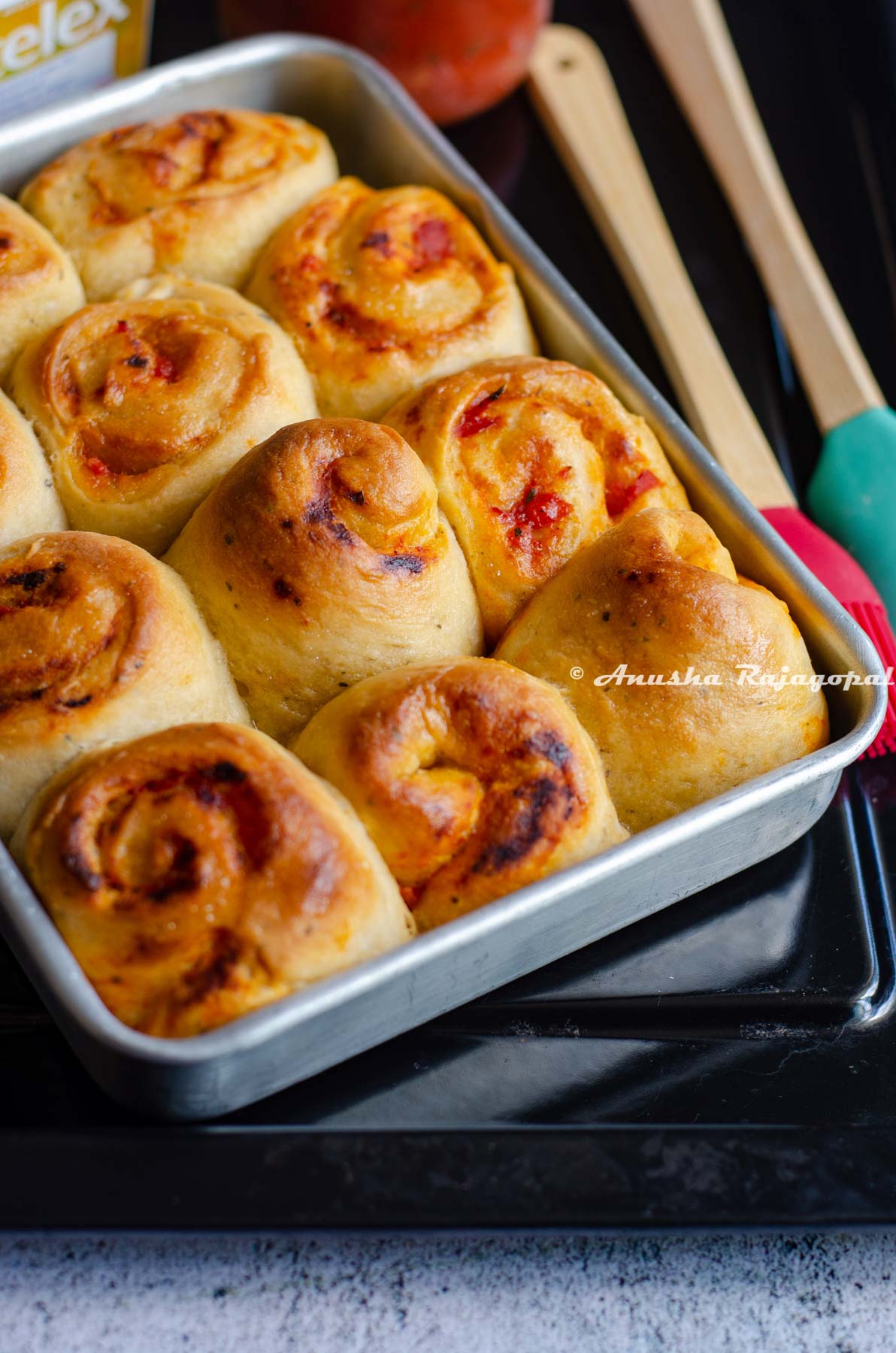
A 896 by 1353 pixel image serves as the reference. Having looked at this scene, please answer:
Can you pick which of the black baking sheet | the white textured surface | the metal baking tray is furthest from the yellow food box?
the white textured surface

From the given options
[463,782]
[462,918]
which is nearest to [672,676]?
[463,782]

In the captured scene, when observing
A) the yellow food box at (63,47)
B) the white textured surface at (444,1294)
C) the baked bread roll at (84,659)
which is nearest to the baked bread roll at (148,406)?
the baked bread roll at (84,659)

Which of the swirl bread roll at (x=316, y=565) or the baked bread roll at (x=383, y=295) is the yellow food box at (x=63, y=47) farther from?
the swirl bread roll at (x=316, y=565)

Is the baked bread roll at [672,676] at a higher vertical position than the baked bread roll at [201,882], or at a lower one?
lower

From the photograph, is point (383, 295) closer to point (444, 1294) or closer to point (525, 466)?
point (525, 466)

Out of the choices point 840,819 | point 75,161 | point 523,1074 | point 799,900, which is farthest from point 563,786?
point 75,161

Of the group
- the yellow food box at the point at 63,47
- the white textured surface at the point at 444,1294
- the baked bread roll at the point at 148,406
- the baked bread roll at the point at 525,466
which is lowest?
the white textured surface at the point at 444,1294
